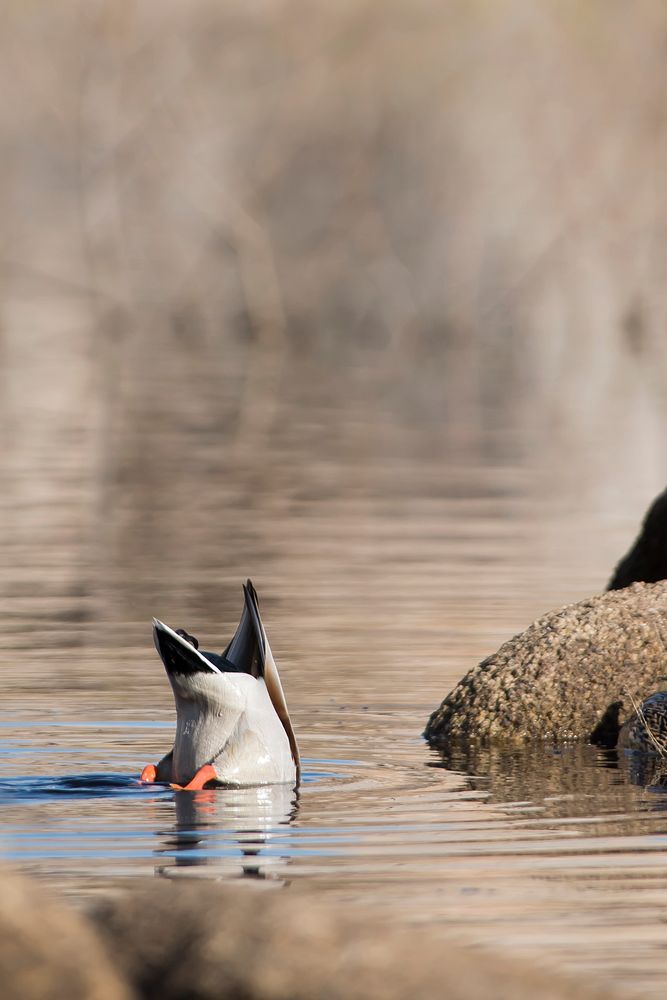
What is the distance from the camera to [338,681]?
33.6ft

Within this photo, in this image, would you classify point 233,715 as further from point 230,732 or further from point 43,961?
point 43,961

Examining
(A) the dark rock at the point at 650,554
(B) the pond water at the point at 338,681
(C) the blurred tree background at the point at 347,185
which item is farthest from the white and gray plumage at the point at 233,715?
(C) the blurred tree background at the point at 347,185

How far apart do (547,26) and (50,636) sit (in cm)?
5044

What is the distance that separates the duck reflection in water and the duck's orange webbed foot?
26 millimetres

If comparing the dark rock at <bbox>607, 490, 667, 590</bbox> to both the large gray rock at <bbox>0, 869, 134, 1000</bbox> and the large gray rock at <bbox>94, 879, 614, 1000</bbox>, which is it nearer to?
the large gray rock at <bbox>94, 879, 614, 1000</bbox>

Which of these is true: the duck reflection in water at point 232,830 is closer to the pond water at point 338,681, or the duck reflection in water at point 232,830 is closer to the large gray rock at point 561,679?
the pond water at point 338,681

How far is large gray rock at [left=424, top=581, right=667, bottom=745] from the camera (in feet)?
30.3

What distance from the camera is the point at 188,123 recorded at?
201 ft

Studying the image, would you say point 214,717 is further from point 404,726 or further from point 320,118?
point 320,118

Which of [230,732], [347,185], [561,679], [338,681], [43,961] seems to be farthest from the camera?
[347,185]

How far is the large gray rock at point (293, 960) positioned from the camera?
317 cm

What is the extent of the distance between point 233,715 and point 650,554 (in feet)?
14.1

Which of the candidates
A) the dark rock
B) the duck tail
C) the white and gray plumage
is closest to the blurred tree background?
the dark rock

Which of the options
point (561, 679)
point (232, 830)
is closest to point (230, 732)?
point (232, 830)
